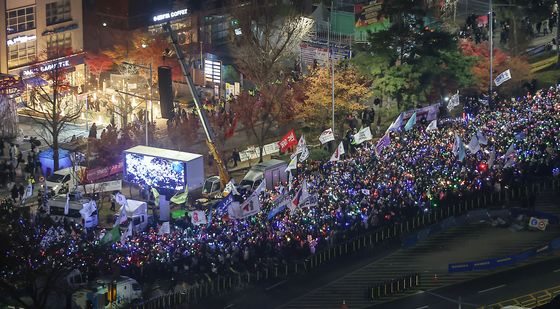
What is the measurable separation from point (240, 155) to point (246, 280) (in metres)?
17.7

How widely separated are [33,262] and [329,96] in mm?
25297

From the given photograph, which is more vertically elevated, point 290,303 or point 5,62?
point 5,62

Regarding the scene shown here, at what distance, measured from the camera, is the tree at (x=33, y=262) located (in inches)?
1718

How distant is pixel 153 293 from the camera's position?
4578 cm

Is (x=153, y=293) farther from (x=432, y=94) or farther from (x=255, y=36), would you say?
(x=255, y=36)

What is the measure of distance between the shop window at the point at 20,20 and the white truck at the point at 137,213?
2737 cm

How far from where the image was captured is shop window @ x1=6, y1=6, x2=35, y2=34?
7638 cm

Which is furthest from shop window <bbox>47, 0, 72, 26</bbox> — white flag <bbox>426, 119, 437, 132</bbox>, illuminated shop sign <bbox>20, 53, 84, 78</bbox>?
white flag <bbox>426, 119, 437, 132</bbox>

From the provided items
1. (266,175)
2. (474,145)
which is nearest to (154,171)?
(266,175)

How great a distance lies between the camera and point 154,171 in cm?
5866

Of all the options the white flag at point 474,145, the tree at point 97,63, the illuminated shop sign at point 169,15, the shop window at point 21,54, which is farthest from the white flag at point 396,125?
the illuminated shop sign at point 169,15

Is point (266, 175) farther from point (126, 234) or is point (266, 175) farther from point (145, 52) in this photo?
point (145, 52)

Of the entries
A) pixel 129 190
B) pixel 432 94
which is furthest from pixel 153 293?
pixel 432 94

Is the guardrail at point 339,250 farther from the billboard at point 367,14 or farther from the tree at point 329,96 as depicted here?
the billboard at point 367,14
